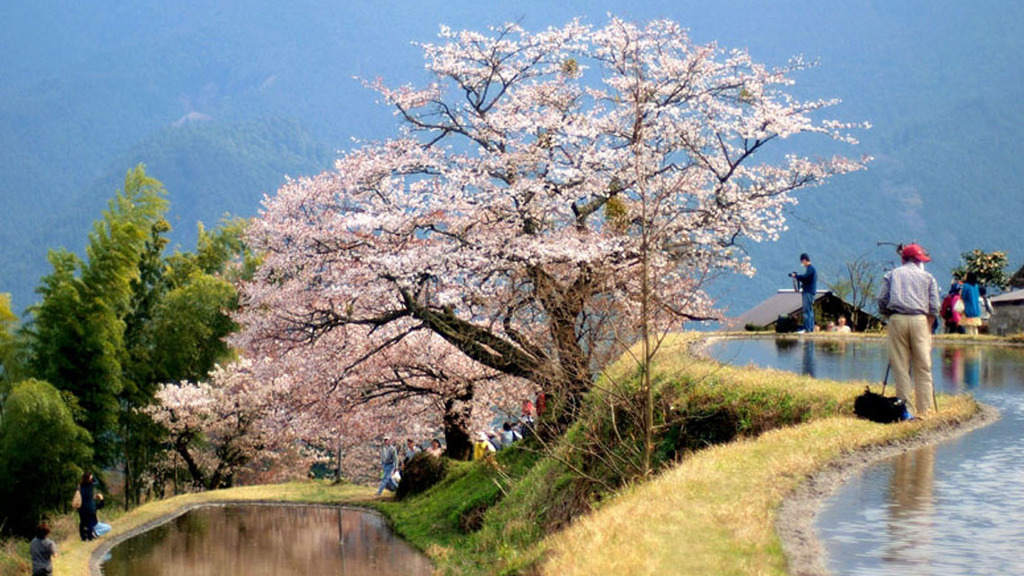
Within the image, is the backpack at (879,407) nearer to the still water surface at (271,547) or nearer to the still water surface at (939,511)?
the still water surface at (939,511)

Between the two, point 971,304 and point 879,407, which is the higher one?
point 971,304

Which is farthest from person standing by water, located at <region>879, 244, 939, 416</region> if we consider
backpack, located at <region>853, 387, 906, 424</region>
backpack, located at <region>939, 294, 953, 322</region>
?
backpack, located at <region>939, 294, 953, 322</region>

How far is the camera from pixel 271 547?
2517 cm

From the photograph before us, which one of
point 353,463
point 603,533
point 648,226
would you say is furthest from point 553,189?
point 353,463

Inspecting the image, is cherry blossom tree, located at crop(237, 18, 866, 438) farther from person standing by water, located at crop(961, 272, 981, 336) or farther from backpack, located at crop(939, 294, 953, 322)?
backpack, located at crop(939, 294, 953, 322)

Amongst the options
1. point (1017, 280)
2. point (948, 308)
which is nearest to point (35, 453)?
point (948, 308)

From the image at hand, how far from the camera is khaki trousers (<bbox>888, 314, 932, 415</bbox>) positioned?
37.9 feet

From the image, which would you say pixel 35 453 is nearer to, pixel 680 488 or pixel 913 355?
pixel 680 488

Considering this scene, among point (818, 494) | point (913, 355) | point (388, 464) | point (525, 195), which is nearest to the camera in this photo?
point (818, 494)

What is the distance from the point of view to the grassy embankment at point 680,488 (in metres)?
7.60

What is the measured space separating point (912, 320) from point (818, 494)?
11.5 feet

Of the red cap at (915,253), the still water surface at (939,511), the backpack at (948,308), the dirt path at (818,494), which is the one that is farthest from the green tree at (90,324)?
the dirt path at (818,494)

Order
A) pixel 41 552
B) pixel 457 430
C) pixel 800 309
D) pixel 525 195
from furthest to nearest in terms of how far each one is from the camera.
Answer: pixel 800 309, pixel 457 430, pixel 41 552, pixel 525 195

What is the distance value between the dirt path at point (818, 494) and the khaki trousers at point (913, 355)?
43 cm
